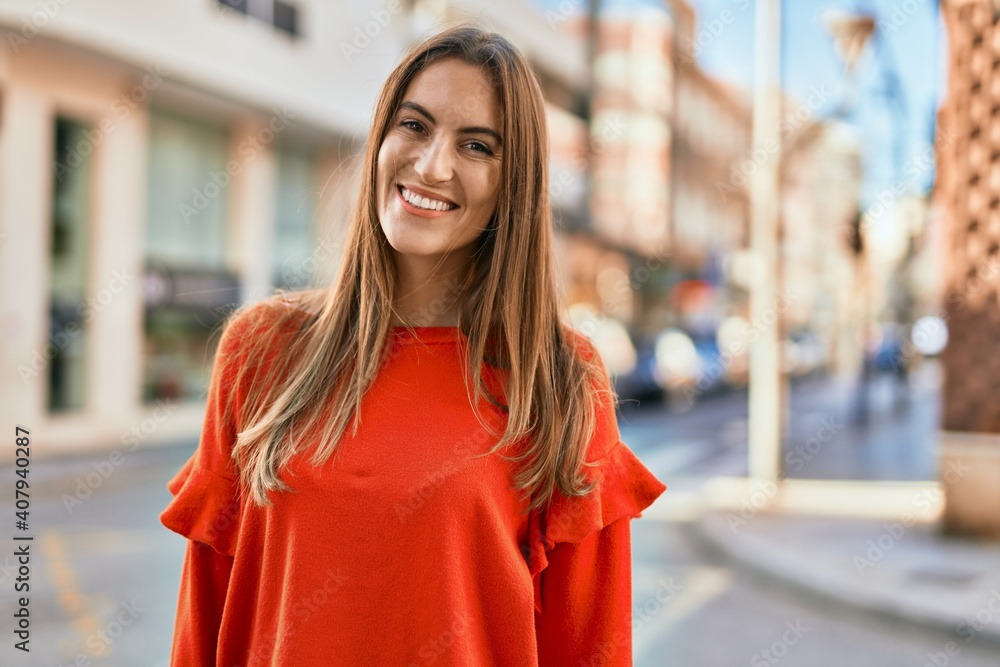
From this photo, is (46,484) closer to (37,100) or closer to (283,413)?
(37,100)

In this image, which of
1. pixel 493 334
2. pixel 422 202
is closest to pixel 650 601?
pixel 493 334

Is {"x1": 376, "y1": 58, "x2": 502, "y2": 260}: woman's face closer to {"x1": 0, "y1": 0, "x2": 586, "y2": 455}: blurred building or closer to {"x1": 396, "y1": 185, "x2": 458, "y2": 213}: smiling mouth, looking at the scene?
{"x1": 396, "y1": 185, "x2": 458, "y2": 213}: smiling mouth

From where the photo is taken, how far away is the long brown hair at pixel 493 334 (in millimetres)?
1780

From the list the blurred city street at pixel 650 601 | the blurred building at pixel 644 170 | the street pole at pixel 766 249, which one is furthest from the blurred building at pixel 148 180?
the blurred building at pixel 644 170

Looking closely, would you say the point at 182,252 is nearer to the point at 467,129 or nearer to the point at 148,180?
the point at 148,180

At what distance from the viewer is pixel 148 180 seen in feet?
48.5

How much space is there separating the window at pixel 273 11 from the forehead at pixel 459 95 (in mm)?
14276

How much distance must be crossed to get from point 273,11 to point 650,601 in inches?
527

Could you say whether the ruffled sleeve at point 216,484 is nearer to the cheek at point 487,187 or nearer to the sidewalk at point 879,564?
the cheek at point 487,187

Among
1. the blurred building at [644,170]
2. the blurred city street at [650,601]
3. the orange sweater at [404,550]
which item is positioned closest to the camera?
the orange sweater at [404,550]

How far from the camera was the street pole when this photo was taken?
9.43 metres

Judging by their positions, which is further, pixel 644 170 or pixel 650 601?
pixel 644 170

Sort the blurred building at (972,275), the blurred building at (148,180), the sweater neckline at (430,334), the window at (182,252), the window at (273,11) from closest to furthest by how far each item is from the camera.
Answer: the sweater neckline at (430,334)
the blurred building at (972,275)
the blurred building at (148,180)
the window at (182,252)
the window at (273,11)

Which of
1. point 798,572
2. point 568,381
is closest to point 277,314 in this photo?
point 568,381
